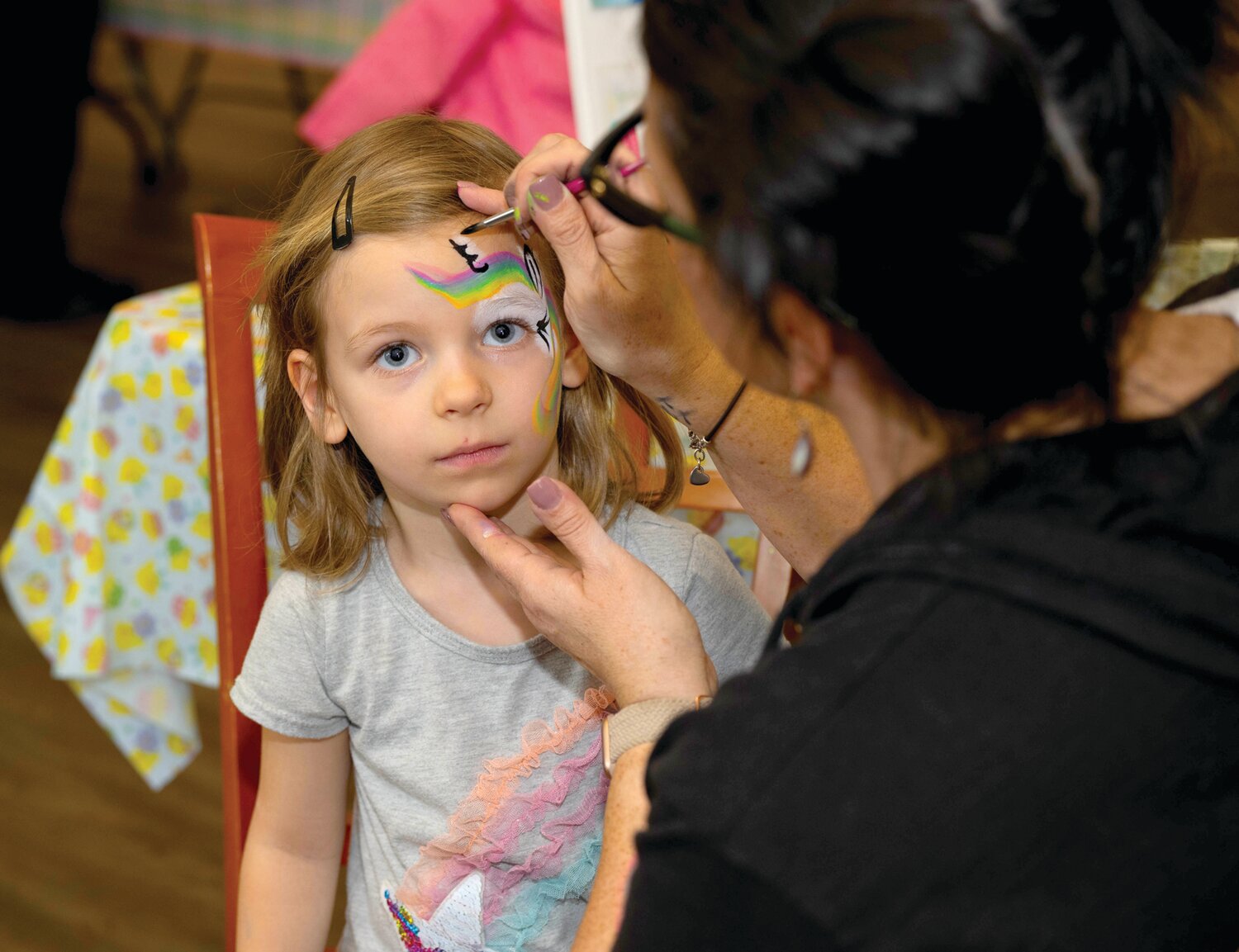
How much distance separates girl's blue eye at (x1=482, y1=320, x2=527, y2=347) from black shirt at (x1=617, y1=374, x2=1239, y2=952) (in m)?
0.41

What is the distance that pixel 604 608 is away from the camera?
0.88 meters

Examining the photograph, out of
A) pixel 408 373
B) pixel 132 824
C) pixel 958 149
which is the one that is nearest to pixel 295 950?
pixel 408 373

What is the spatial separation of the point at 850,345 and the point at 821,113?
0.44ft

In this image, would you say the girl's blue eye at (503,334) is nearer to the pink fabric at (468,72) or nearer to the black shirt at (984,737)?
the black shirt at (984,737)

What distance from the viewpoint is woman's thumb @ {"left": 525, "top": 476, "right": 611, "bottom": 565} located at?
907 millimetres

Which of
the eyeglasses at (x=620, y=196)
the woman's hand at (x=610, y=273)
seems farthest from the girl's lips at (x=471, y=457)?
the eyeglasses at (x=620, y=196)

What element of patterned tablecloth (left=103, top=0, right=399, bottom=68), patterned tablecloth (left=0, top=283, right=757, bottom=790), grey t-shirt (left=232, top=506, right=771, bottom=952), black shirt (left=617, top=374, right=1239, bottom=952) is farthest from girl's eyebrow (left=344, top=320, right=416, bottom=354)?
patterned tablecloth (left=103, top=0, right=399, bottom=68)

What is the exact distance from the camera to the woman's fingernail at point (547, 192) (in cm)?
90

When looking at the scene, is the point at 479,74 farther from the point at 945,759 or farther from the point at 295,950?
the point at 945,759

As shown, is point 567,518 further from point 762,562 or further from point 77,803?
point 77,803

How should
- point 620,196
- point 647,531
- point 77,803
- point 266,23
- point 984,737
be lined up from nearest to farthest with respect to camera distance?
point 984,737
point 620,196
point 647,531
point 77,803
point 266,23

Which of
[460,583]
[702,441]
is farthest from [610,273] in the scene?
[460,583]

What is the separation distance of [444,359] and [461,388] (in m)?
0.04

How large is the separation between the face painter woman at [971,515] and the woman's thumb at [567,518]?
231mm
